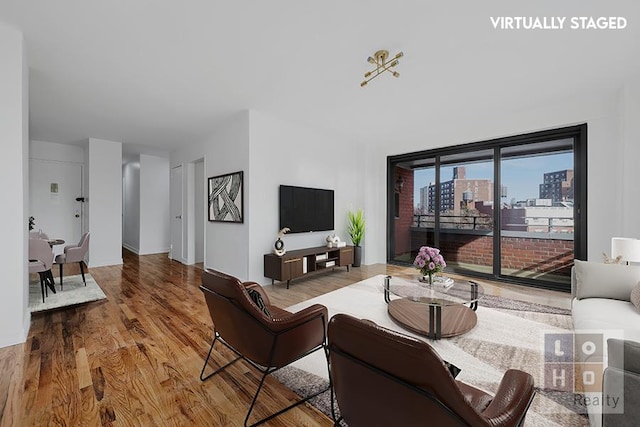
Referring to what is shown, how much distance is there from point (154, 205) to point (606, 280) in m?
8.63

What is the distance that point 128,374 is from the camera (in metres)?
2.04

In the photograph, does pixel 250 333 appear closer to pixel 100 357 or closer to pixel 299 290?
pixel 100 357

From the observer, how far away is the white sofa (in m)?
0.96

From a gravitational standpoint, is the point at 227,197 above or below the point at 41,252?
above

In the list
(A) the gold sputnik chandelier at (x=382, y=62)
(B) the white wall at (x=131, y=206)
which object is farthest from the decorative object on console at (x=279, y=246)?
(B) the white wall at (x=131, y=206)

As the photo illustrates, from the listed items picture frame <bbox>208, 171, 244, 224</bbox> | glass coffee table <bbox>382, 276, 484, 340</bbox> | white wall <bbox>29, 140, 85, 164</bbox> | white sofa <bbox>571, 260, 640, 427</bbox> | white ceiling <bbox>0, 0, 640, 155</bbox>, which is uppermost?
white ceiling <bbox>0, 0, 640, 155</bbox>

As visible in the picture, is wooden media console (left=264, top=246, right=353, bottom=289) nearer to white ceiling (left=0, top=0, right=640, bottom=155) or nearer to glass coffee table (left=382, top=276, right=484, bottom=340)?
glass coffee table (left=382, top=276, right=484, bottom=340)

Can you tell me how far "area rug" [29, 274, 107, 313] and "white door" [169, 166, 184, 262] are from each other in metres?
2.05

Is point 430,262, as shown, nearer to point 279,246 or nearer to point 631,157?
point 279,246

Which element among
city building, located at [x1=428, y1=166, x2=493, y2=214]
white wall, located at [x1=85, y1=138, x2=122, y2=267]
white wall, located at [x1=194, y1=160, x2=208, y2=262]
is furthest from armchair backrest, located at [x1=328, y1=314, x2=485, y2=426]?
white wall, located at [x1=85, y1=138, x2=122, y2=267]

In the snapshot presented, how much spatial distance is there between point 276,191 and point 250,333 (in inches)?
128

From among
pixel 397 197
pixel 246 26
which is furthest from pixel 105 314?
pixel 397 197

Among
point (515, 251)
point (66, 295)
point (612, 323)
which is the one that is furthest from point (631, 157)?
point (66, 295)

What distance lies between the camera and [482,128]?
4.77 m
